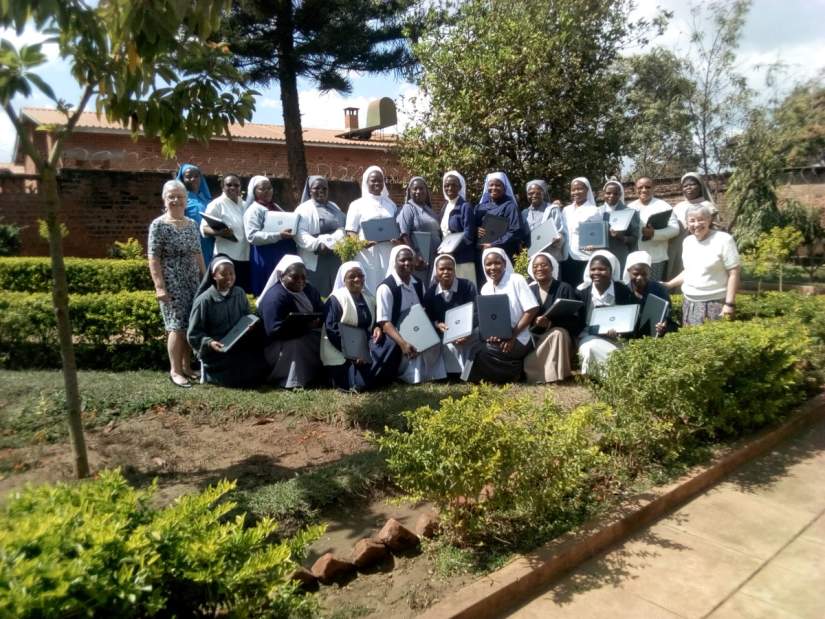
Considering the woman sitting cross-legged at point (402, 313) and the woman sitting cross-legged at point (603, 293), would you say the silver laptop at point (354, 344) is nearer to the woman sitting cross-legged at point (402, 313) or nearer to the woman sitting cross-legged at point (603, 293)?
the woman sitting cross-legged at point (402, 313)

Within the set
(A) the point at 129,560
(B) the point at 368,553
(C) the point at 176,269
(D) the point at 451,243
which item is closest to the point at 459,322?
(D) the point at 451,243

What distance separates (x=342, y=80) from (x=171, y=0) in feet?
39.3

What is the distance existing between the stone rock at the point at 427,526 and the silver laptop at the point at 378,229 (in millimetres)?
3959

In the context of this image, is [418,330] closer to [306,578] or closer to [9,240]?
[306,578]

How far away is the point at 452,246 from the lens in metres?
7.32

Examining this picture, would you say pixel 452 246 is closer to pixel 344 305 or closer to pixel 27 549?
pixel 344 305

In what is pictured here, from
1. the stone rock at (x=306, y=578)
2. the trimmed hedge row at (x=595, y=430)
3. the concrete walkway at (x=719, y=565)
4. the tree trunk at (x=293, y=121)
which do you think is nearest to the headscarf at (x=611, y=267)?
the trimmed hedge row at (x=595, y=430)

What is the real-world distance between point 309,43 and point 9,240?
22.3ft

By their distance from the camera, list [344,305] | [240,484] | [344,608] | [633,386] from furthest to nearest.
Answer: [344,305] → [633,386] → [240,484] → [344,608]

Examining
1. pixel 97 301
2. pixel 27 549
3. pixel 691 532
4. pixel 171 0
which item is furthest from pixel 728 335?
pixel 97 301

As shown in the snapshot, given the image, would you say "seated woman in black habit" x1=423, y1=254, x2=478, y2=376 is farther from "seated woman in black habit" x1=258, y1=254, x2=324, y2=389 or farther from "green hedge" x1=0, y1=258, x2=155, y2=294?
"green hedge" x1=0, y1=258, x2=155, y2=294

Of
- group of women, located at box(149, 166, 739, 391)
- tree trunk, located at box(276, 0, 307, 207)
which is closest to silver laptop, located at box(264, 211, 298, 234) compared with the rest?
group of women, located at box(149, 166, 739, 391)

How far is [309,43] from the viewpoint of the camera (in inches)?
549

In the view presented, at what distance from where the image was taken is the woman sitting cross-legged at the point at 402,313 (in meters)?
6.25
